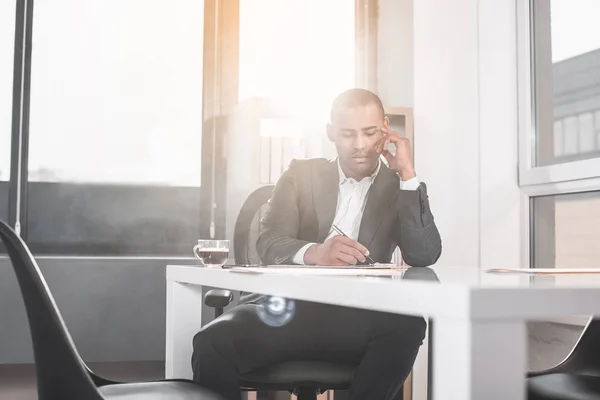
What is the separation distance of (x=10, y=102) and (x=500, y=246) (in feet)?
8.74

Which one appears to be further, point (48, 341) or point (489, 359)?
point (48, 341)

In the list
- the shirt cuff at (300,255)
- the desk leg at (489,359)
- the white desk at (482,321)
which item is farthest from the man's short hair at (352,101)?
the desk leg at (489,359)

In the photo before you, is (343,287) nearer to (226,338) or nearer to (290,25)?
(226,338)

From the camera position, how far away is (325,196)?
2.37 meters

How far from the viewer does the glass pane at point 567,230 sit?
9.19 ft

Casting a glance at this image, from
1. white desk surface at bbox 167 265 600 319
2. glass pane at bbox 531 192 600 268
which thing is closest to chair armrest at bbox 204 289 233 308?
white desk surface at bbox 167 265 600 319

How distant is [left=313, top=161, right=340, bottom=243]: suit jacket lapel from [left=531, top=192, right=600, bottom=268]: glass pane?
1.12 metres

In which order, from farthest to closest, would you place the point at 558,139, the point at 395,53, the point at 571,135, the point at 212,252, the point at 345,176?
the point at 395,53 < the point at 558,139 < the point at 571,135 < the point at 345,176 < the point at 212,252

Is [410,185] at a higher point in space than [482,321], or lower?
higher

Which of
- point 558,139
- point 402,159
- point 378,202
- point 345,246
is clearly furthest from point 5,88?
point 558,139

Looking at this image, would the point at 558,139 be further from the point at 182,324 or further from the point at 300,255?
the point at 182,324

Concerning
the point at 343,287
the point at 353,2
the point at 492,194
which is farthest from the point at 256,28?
the point at 343,287

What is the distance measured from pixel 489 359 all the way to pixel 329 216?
5.70 feet

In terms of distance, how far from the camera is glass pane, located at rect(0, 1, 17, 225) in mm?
3781
